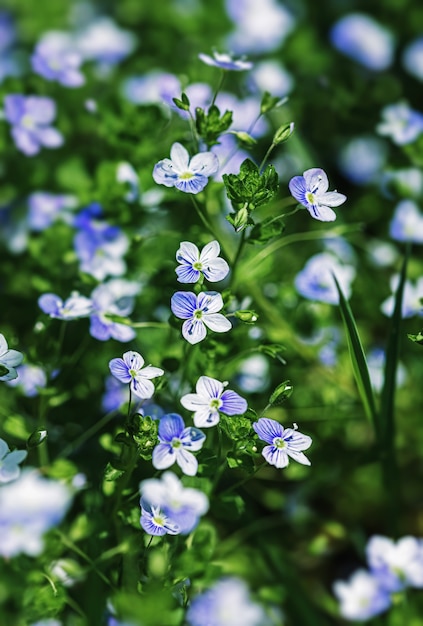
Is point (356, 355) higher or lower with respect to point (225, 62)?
lower

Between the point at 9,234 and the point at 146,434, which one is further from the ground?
the point at 146,434

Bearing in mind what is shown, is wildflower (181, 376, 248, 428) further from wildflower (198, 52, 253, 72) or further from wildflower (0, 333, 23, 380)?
wildflower (198, 52, 253, 72)

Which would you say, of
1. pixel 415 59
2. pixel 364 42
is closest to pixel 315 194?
pixel 415 59

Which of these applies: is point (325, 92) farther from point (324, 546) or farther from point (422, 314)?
point (324, 546)

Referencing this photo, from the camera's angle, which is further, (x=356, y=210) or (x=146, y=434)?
(x=356, y=210)

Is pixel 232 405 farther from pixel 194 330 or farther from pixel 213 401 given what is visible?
pixel 194 330

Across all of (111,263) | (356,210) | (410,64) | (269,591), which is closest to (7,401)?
(111,263)

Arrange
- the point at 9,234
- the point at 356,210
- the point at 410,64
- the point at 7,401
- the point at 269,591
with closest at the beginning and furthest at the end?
the point at 269,591, the point at 7,401, the point at 9,234, the point at 356,210, the point at 410,64
